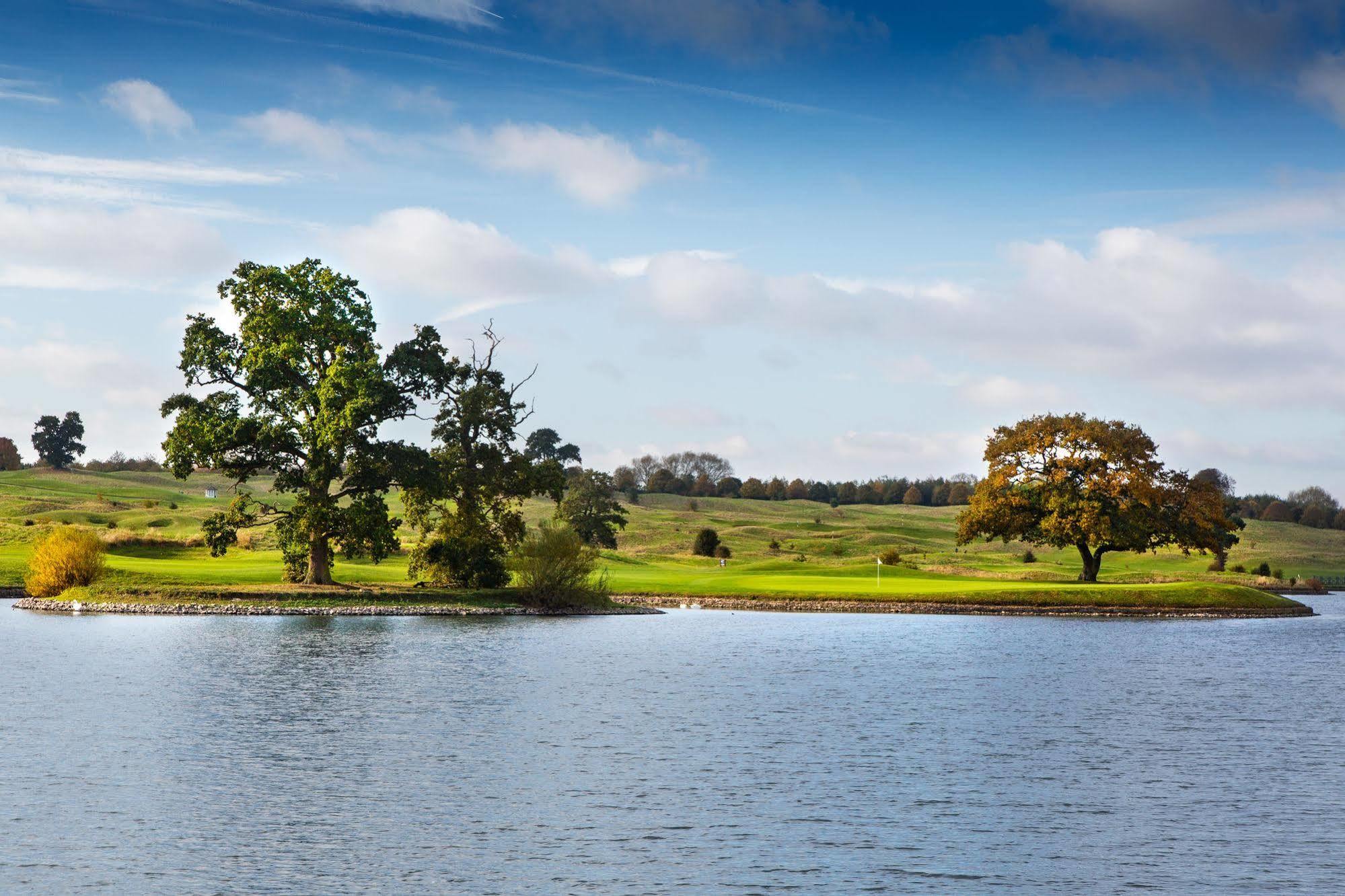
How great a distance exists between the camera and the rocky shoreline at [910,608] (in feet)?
225

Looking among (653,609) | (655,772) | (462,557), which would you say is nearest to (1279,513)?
(653,609)

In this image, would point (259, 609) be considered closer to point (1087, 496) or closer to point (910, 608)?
point (910, 608)

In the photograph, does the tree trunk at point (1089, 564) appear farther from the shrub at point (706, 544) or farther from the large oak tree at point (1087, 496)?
the shrub at point (706, 544)

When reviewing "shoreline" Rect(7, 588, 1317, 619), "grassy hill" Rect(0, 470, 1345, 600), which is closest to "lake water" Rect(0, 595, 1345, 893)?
"shoreline" Rect(7, 588, 1317, 619)

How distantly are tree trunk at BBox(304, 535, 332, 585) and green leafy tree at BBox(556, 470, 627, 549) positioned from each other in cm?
4871

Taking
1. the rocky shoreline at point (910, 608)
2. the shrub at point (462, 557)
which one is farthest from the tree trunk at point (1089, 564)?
the shrub at point (462, 557)

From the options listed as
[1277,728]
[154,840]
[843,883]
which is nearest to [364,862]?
[154,840]

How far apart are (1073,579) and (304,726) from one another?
68926 millimetres

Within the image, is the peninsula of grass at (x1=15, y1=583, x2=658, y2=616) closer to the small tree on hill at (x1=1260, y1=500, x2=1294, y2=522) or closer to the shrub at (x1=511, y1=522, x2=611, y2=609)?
Answer: the shrub at (x1=511, y1=522, x2=611, y2=609)

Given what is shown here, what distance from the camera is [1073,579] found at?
3391 inches

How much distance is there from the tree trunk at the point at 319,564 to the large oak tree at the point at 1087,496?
42277 millimetres

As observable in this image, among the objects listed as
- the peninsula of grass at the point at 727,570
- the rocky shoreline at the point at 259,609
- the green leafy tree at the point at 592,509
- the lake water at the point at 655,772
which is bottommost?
the lake water at the point at 655,772

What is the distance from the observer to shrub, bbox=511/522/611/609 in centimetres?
6334

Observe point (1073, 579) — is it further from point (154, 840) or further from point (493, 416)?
point (154, 840)
